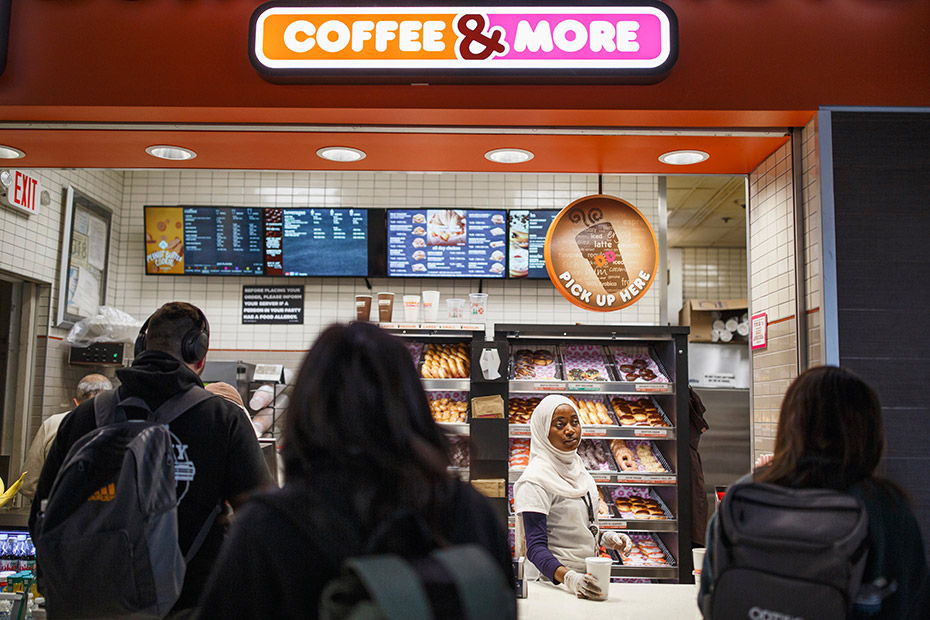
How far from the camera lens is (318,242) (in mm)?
7070

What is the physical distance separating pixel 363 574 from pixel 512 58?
264 cm

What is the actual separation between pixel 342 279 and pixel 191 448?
5.19 meters

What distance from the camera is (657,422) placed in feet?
16.7

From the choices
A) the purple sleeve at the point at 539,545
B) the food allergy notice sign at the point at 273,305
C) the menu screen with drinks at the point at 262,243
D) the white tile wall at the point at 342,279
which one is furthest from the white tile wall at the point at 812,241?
the food allergy notice sign at the point at 273,305

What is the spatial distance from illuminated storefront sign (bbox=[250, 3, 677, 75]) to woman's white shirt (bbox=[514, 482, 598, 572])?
210 cm

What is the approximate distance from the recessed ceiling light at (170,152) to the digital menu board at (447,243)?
3137 mm

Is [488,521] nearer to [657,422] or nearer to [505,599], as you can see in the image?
[505,599]

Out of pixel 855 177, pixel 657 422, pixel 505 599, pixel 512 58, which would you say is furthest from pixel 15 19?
pixel 657 422

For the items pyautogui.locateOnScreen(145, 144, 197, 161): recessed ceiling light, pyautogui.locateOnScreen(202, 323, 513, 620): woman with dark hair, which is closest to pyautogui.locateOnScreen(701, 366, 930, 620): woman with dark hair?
pyautogui.locateOnScreen(202, 323, 513, 620): woman with dark hair

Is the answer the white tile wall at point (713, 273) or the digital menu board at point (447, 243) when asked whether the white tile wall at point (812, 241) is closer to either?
the digital menu board at point (447, 243)

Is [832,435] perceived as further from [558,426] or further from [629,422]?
[629,422]

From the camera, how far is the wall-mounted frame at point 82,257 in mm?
6609

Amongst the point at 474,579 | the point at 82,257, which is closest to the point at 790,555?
the point at 474,579

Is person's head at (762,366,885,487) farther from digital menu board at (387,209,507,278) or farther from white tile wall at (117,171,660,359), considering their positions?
white tile wall at (117,171,660,359)
